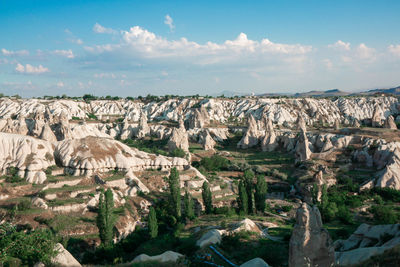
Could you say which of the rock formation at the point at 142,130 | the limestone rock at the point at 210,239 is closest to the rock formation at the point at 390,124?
the limestone rock at the point at 210,239

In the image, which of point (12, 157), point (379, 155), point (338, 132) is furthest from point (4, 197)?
point (338, 132)

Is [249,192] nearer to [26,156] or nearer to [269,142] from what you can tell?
[26,156]

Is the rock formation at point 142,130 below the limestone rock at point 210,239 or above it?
above

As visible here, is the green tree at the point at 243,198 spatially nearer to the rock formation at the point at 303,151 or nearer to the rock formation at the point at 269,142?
the rock formation at the point at 303,151

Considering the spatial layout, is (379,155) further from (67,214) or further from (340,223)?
(67,214)

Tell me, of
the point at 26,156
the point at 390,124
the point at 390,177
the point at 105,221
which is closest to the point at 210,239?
the point at 105,221

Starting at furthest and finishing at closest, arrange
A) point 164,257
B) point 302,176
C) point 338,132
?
1. point 338,132
2. point 302,176
3. point 164,257

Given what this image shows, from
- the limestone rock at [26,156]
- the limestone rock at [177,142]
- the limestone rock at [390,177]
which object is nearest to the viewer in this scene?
the limestone rock at [26,156]

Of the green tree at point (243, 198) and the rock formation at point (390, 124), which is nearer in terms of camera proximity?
the green tree at point (243, 198)
